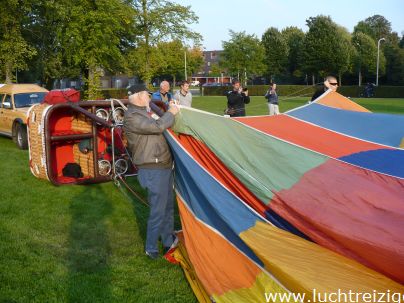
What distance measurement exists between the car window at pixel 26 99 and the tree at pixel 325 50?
43130 millimetres

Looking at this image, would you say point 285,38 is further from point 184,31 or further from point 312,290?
point 312,290

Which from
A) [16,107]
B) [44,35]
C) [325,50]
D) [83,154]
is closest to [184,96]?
[83,154]

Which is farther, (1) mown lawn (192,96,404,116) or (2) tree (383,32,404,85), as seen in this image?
(2) tree (383,32,404,85)

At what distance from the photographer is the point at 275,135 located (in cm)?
540

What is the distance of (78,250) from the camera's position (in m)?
5.70

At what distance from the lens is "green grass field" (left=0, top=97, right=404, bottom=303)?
15.0ft

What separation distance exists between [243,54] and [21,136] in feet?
149

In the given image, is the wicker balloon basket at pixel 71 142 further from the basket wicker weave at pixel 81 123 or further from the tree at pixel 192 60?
the tree at pixel 192 60

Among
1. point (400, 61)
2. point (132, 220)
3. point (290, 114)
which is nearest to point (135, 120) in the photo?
point (132, 220)

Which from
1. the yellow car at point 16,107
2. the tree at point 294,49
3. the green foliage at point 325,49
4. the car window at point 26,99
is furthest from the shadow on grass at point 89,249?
the tree at point 294,49

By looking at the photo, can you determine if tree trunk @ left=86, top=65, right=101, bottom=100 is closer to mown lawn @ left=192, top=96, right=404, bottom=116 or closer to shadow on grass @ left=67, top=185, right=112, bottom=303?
mown lawn @ left=192, top=96, right=404, bottom=116

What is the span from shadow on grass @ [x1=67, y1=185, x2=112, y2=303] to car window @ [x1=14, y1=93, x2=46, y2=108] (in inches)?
282

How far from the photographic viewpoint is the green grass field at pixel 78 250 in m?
4.58

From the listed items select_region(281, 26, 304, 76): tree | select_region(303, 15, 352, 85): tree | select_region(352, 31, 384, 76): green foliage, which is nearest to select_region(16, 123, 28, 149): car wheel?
select_region(303, 15, 352, 85): tree
